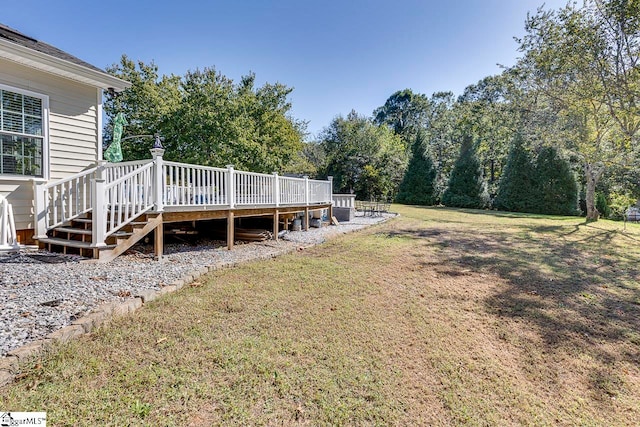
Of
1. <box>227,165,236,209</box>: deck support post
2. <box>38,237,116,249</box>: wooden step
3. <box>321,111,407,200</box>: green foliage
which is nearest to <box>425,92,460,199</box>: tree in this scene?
<box>321,111,407,200</box>: green foliage

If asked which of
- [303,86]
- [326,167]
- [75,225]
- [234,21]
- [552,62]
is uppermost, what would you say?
[303,86]

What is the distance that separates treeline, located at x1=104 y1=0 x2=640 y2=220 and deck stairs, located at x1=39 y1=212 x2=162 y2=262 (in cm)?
844

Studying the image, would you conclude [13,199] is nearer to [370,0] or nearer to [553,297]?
[553,297]

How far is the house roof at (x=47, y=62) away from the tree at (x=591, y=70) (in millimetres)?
14448

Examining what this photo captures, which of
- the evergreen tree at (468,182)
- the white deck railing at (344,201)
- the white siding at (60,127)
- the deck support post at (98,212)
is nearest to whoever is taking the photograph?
the deck support post at (98,212)

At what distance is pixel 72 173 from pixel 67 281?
346 cm

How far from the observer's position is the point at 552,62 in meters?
12.0

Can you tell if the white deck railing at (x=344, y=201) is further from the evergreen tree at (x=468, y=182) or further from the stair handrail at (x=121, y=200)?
the evergreen tree at (x=468, y=182)

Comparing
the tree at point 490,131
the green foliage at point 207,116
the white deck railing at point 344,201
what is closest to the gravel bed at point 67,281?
the green foliage at point 207,116

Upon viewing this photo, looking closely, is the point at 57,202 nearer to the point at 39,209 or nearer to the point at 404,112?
the point at 39,209

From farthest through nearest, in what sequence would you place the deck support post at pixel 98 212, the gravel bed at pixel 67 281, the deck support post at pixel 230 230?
the deck support post at pixel 230 230, the deck support post at pixel 98 212, the gravel bed at pixel 67 281

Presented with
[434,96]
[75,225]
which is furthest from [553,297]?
[434,96]

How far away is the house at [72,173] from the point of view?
5.03m

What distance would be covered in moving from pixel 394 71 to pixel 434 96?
948 inches
